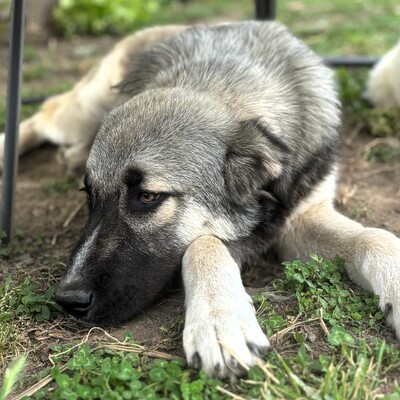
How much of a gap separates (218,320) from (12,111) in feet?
6.29

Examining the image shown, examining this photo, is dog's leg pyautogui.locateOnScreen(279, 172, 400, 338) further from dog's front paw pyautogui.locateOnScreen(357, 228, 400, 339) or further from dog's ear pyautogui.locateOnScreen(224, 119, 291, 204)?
dog's ear pyautogui.locateOnScreen(224, 119, 291, 204)

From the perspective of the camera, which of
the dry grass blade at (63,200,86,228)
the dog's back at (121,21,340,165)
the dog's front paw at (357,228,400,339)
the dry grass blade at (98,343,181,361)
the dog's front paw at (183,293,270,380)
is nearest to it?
the dog's front paw at (183,293,270,380)

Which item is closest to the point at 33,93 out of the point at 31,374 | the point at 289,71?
the point at 289,71

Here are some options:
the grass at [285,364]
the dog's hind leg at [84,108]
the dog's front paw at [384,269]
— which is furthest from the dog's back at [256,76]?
the grass at [285,364]

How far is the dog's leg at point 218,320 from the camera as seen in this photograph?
7.95 feet

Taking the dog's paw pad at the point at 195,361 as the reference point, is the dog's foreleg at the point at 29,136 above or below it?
below

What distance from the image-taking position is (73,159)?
5102mm

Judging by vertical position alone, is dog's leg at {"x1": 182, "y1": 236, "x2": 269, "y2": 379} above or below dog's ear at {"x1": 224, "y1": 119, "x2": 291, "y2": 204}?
below

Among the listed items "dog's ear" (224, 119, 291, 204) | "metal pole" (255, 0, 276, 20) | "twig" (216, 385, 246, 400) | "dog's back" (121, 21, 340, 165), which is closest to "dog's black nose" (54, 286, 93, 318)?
"twig" (216, 385, 246, 400)

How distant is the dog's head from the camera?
2.90m

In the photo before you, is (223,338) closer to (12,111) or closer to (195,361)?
(195,361)

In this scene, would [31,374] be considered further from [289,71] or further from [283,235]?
[289,71]

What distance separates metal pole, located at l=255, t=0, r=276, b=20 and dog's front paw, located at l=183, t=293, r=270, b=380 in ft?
13.0

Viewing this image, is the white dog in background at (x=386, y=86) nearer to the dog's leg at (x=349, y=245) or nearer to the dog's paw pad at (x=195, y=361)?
the dog's leg at (x=349, y=245)
